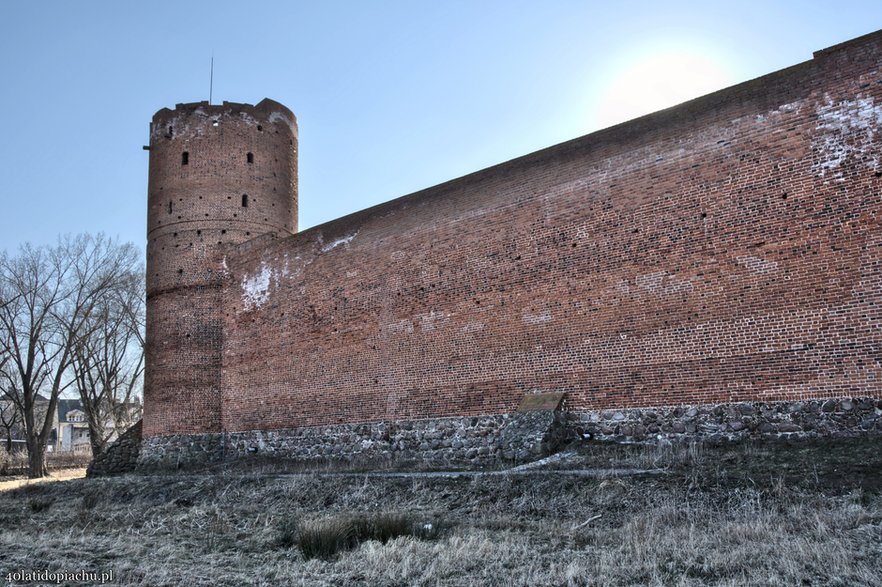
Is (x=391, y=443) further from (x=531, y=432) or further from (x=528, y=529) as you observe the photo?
(x=528, y=529)

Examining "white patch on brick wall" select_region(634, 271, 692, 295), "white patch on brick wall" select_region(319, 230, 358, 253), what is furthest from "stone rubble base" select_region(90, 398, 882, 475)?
A: "white patch on brick wall" select_region(319, 230, 358, 253)

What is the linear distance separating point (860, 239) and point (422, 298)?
8.24 m

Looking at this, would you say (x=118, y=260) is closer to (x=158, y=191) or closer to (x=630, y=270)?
(x=158, y=191)

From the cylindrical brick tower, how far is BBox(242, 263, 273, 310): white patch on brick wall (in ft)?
3.15

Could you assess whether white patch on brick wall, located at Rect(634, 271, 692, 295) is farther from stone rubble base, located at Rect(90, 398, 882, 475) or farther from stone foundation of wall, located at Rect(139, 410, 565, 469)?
stone foundation of wall, located at Rect(139, 410, 565, 469)

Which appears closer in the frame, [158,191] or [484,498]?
[484,498]

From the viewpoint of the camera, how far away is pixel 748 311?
430 inches

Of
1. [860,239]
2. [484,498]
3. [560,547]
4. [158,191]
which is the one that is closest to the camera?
[560,547]

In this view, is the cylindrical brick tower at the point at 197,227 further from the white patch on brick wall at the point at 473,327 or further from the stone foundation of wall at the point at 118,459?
the white patch on brick wall at the point at 473,327

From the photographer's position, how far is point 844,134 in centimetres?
1051

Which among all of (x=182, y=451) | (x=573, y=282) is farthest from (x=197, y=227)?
(x=573, y=282)

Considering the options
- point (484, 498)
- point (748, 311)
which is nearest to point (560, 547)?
point (484, 498)

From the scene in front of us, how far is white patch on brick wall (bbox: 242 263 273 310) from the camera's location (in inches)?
755

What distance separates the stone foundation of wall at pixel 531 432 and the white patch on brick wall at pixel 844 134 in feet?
11.1
